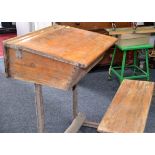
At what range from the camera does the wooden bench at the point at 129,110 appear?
1808 millimetres

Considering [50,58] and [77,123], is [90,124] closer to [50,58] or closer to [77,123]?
[77,123]

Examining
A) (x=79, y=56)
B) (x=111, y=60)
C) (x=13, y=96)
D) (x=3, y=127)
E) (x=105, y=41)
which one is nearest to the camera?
(x=79, y=56)

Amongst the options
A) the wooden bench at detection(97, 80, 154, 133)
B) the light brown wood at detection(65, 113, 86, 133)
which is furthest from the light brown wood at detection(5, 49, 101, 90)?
the light brown wood at detection(65, 113, 86, 133)

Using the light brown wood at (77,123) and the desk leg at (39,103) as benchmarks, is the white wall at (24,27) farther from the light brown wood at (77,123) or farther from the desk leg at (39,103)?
the desk leg at (39,103)

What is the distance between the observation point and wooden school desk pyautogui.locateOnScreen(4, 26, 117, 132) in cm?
154

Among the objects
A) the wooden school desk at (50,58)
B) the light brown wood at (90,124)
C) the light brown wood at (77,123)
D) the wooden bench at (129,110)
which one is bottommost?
the light brown wood at (90,124)

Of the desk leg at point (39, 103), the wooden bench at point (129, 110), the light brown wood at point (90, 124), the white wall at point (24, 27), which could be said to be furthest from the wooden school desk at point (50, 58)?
the white wall at point (24, 27)

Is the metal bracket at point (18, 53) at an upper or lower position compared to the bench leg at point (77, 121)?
upper

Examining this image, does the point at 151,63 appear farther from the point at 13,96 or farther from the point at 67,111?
the point at 13,96

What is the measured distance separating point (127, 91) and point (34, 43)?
1.07 meters

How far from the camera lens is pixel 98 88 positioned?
3.49 meters

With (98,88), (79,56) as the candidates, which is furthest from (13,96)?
(79,56)

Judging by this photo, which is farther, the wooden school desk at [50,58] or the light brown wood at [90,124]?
the light brown wood at [90,124]

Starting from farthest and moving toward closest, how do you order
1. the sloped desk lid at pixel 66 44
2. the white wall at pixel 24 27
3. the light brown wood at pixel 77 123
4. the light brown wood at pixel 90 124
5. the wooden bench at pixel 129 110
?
the white wall at pixel 24 27, the light brown wood at pixel 90 124, the light brown wood at pixel 77 123, the wooden bench at pixel 129 110, the sloped desk lid at pixel 66 44
